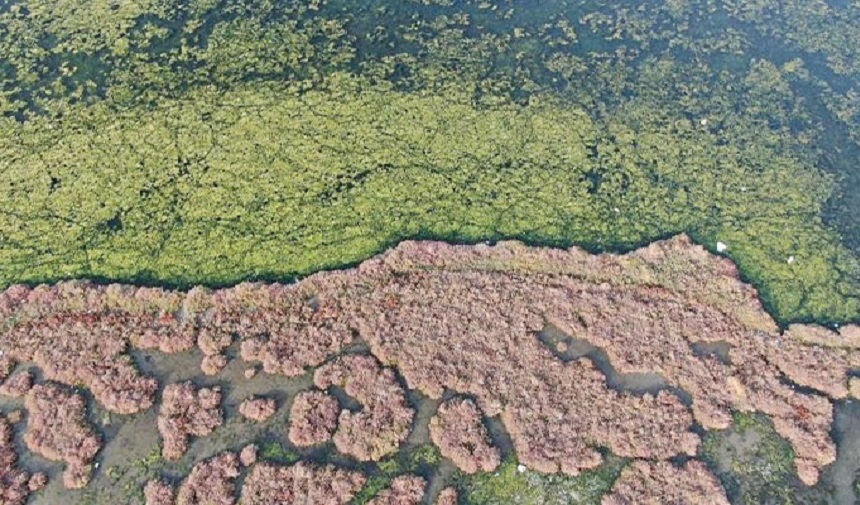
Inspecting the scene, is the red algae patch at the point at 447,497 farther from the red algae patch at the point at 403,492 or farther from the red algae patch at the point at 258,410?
the red algae patch at the point at 258,410

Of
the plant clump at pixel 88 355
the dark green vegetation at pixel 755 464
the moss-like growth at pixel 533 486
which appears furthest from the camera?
the plant clump at pixel 88 355

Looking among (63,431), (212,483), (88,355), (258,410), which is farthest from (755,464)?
(88,355)

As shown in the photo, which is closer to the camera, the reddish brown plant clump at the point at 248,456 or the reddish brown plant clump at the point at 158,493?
the reddish brown plant clump at the point at 158,493

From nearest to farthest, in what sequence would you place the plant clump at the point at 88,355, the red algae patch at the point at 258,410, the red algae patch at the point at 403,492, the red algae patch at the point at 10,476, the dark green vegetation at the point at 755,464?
the red algae patch at the point at 10,476, the red algae patch at the point at 403,492, the dark green vegetation at the point at 755,464, the red algae patch at the point at 258,410, the plant clump at the point at 88,355

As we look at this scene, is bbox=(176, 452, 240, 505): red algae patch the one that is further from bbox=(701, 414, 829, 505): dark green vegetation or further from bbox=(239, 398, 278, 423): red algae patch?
bbox=(701, 414, 829, 505): dark green vegetation

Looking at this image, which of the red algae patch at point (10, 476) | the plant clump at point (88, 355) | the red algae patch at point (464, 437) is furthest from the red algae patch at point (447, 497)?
the red algae patch at point (10, 476)

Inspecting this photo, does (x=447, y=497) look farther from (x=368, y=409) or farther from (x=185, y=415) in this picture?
(x=185, y=415)

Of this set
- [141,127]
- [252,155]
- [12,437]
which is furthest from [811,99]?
[12,437]

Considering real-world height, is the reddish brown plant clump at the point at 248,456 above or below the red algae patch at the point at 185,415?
below
